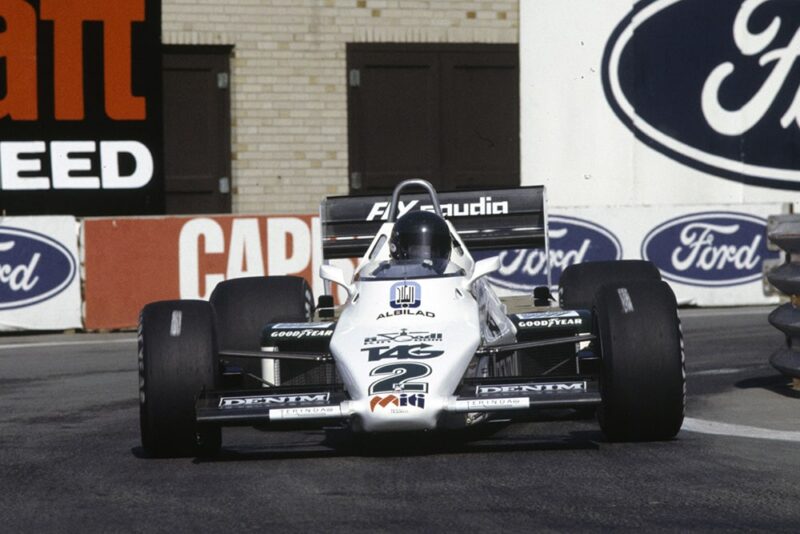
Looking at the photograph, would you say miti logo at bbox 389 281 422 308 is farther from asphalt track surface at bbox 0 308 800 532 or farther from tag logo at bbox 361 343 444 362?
asphalt track surface at bbox 0 308 800 532

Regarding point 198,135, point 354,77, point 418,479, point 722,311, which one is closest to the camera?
point 418,479

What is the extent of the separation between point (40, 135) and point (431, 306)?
1225 cm

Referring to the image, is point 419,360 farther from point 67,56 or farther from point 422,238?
point 67,56

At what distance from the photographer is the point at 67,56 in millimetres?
19078

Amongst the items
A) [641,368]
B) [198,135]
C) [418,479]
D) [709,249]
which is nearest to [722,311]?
[709,249]

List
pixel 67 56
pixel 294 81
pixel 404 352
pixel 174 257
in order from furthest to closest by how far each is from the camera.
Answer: pixel 294 81 → pixel 67 56 → pixel 174 257 → pixel 404 352

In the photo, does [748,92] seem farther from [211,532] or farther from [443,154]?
[211,532]

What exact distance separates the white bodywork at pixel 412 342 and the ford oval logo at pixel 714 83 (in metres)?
12.1

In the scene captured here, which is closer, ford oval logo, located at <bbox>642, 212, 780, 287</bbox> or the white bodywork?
the white bodywork

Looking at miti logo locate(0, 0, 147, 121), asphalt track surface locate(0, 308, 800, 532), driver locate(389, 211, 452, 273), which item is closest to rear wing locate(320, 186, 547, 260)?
asphalt track surface locate(0, 308, 800, 532)

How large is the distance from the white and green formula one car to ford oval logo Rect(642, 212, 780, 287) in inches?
324

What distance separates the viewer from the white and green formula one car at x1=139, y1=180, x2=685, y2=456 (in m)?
6.96

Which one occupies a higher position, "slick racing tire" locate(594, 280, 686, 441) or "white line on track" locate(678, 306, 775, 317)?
"slick racing tire" locate(594, 280, 686, 441)

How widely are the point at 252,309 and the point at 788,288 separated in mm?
3252
